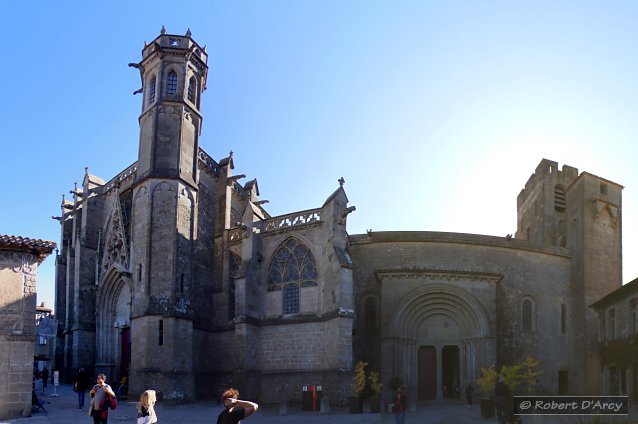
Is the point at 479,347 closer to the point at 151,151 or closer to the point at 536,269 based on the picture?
the point at 536,269

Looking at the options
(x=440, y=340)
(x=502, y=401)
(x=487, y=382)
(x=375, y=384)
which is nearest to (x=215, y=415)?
(x=375, y=384)

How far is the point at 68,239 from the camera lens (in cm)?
3431

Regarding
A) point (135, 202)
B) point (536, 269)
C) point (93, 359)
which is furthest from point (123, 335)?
point (536, 269)

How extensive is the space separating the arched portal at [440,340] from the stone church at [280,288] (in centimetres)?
6

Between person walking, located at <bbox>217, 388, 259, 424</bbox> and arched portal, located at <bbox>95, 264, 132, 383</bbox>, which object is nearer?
person walking, located at <bbox>217, 388, 259, 424</bbox>

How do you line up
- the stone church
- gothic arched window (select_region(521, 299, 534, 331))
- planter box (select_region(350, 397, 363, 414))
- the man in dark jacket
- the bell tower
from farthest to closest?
gothic arched window (select_region(521, 299, 534, 331)), the stone church, the bell tower, planter box (select_region(350, 397, 363, 414)), the man in dark jacket

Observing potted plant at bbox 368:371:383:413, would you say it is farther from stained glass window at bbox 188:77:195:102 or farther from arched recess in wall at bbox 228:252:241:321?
stained glass window at bbox 188:77:195:102

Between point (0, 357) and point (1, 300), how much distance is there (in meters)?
1.54

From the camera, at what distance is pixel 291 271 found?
26.6 meters

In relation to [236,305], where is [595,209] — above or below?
above

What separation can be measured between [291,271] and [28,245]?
11055mm

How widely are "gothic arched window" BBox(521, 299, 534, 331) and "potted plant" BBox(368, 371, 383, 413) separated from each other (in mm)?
7830

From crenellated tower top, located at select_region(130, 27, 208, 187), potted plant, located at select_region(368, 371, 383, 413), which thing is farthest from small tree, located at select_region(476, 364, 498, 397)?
crenellated tower top, located at select_region(130, 27, 208, 187)

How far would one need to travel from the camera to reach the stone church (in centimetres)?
2511
